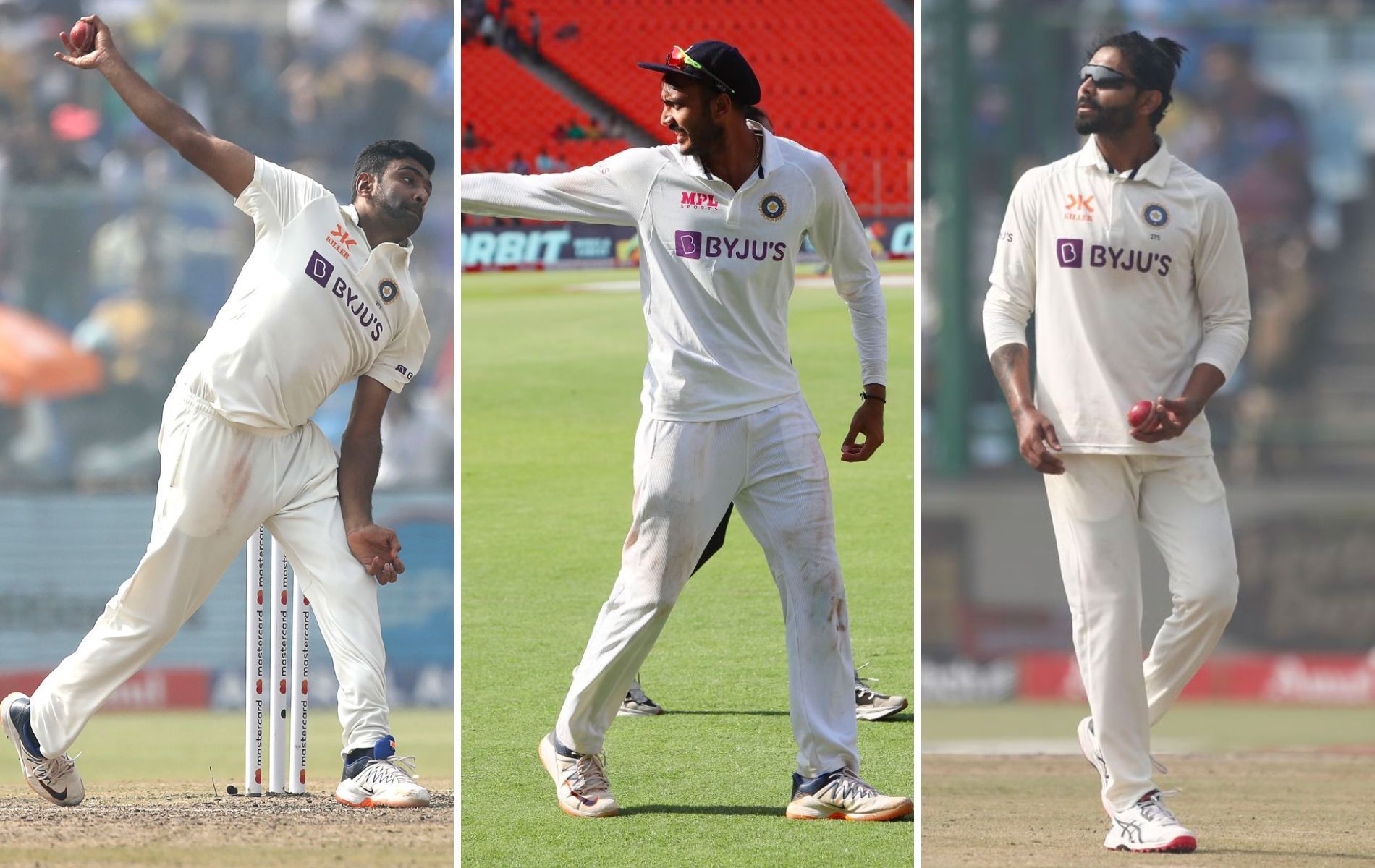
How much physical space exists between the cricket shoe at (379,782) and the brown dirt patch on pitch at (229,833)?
1.3 inches

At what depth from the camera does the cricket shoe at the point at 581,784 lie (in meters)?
3.69

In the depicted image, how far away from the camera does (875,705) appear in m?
4.74

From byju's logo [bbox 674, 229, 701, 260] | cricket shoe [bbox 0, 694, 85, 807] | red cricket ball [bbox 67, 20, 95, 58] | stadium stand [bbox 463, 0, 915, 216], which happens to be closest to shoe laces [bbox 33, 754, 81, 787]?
cricket shoe [bbox 0, 694, 85, 807]

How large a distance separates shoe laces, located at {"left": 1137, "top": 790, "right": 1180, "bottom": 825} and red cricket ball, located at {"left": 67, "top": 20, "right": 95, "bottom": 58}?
9.45ft

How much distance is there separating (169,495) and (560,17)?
540 inches

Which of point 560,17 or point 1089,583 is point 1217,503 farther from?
point 560,17

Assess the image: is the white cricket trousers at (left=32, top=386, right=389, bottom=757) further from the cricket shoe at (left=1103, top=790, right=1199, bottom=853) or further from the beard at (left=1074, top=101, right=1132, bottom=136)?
the beard at (left=1074, top=101, right=1132, bottom=136)

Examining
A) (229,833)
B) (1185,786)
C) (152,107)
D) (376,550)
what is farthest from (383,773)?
(1185,786)

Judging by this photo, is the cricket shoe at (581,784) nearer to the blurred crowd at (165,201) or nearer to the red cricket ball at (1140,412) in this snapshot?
the red cricket ball at (1140,412)

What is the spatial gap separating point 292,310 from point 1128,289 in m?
1.92

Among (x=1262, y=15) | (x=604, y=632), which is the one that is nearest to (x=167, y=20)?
(x=1262, y=15)

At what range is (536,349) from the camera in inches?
428

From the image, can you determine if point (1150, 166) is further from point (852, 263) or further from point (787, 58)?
point (787, 58)

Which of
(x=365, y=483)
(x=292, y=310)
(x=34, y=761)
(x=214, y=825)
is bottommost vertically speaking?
(x=214, y=825)
